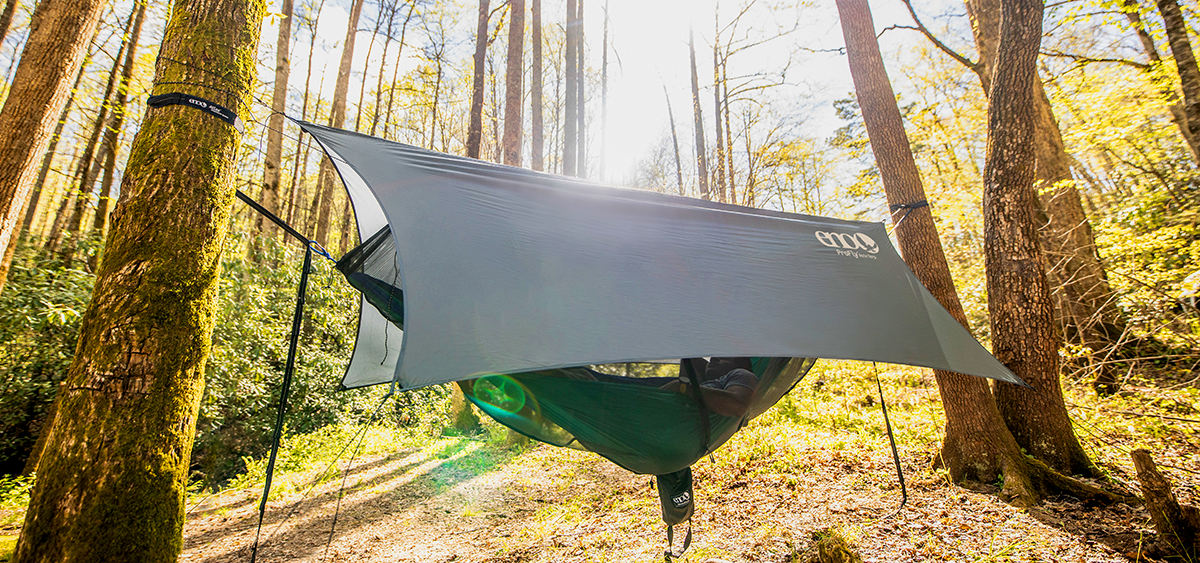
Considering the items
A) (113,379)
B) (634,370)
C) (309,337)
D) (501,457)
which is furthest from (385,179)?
(309,337)

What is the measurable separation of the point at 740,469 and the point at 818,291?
1.89 m

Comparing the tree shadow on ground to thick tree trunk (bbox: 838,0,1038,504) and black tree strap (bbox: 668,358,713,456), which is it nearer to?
black tree strap (bbox: 668,358,713,456)

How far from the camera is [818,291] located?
159cm

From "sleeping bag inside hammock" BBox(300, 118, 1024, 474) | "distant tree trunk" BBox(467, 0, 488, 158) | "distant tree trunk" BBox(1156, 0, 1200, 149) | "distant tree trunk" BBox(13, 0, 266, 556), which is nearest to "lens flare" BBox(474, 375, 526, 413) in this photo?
"sleeping bag inside hammock" BBox(300, 118, 1024, 474)

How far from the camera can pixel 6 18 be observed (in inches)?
129

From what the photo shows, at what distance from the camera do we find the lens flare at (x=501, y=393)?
1.55 metres

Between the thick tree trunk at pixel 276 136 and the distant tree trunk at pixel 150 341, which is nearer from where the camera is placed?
the distant tree trunk at pixel 150 341

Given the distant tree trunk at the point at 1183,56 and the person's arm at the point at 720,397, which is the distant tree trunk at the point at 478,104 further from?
the distant tree trunk at the point at 1183,56

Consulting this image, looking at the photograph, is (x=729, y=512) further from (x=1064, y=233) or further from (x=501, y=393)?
(x=1064, y=233)

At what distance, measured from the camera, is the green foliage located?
128 inches

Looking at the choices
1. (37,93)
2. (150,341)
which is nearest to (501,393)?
(150,341)

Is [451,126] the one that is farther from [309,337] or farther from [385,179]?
[385,179]

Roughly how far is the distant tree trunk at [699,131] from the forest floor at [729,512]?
4.89m

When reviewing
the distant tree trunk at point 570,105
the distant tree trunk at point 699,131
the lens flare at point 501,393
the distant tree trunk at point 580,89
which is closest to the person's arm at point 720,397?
the lens flare at point 501,393
